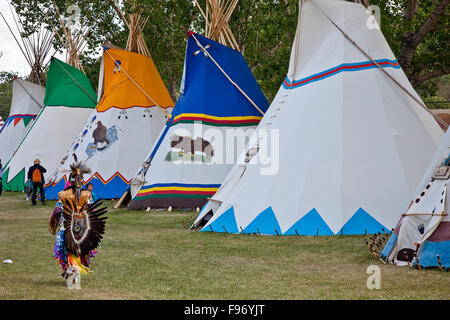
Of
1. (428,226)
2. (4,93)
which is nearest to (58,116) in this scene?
(428,226)

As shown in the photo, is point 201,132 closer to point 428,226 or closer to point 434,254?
point 428,226

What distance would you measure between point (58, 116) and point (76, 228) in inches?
619

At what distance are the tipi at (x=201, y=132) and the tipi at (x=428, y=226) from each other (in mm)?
7079

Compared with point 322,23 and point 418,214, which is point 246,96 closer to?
point 322,23

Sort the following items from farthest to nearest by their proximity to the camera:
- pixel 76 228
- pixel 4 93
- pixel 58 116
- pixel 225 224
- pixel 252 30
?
1. pixel 4 93
2. pixel 252 30
3. pixel 58 116
4. pixel 225 224
5. pixel 76 228

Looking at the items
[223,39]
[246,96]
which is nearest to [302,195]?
[246,96]

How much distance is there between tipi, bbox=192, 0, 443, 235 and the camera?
10109 mm

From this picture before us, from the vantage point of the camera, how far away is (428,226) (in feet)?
24.8

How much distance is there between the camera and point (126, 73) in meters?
18.7

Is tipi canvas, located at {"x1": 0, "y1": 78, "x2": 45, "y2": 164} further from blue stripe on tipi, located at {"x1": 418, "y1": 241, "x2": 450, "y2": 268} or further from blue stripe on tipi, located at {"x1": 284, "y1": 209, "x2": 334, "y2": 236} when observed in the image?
blue stripe on tipi, located at {"x1": 418, "y1": 241, "x2": 450, "y2": 268}

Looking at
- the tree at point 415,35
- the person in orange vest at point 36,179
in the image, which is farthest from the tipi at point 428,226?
the person in orange vest at point 36,179

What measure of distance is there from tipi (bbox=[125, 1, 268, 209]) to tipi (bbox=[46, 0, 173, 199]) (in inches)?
125

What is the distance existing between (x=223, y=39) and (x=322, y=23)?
4.34 meters

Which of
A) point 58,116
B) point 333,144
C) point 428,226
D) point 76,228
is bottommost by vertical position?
point 428,226
